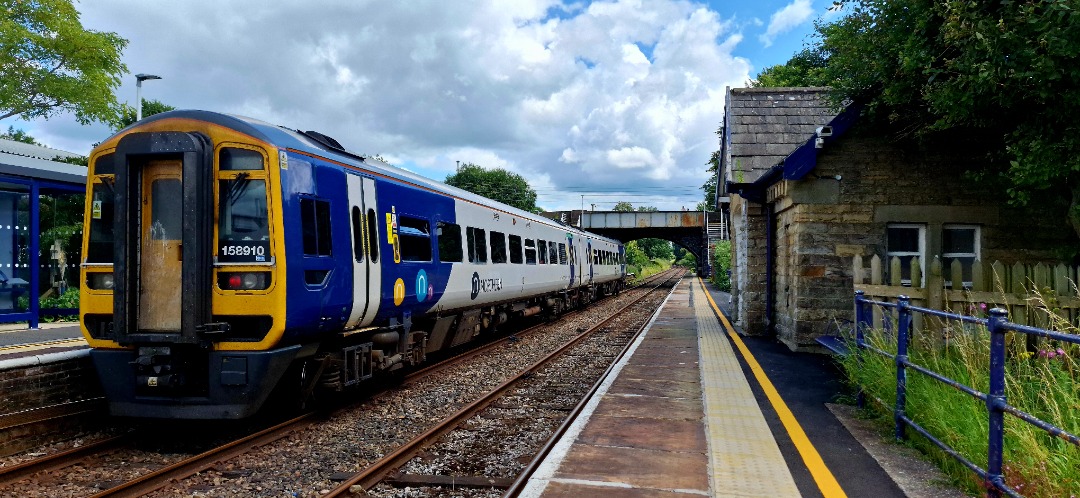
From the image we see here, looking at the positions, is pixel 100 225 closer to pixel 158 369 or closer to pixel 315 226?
pixel 158 369

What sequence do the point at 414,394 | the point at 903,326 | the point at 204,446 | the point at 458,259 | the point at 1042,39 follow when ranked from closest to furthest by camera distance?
the point at 903,326
the point at 1042,39
the point at 204,446
the point at 414,394
the point at 458,259

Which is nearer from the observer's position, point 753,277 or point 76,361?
point 76,361

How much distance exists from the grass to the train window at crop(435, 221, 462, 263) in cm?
547

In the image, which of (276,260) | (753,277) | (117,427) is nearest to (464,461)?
(276,260)

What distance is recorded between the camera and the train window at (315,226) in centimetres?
611

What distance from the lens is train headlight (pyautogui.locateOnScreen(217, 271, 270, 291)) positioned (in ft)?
18.9

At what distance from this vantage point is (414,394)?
8.08 m

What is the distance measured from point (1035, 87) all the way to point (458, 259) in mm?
7119

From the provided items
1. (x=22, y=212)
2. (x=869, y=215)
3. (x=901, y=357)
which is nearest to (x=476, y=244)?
(x=869, y=215)

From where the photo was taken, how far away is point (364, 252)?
7070 millimetres

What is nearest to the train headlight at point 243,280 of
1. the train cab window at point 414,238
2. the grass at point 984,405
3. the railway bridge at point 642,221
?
the train cab window at point 414,238

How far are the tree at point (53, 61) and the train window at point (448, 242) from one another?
593 inches

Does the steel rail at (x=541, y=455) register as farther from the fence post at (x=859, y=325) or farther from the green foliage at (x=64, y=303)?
the green foliage at (x=64, y=303)

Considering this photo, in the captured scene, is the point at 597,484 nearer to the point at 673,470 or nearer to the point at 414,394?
the point at 673,470
